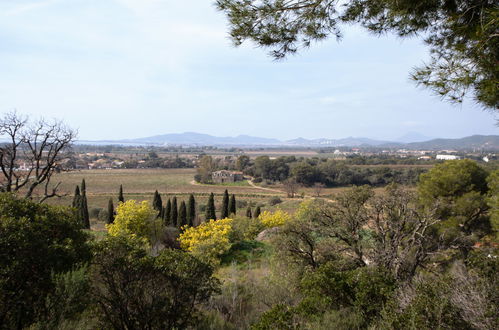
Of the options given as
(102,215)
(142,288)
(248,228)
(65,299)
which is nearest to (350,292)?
(142,288)

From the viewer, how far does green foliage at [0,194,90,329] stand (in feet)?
14.2

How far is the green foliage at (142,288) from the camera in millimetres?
4793

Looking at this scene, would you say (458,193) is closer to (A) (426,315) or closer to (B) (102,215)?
(A) (426,315)

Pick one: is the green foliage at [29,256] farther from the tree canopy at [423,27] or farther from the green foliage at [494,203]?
the green foliage at [494,203]

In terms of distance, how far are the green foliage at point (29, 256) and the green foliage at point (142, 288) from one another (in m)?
0.54

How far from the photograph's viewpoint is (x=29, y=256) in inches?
179

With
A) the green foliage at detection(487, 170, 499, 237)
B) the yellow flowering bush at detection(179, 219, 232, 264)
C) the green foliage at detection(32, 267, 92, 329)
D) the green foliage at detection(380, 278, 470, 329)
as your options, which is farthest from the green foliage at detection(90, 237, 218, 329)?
the green foliage at detection(487, 170, 499, 237)

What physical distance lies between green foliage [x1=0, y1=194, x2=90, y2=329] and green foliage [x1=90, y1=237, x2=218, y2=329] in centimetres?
54

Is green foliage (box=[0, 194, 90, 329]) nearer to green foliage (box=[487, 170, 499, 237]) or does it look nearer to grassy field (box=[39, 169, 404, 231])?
green foliage (box=[487, 170, 499, 237])

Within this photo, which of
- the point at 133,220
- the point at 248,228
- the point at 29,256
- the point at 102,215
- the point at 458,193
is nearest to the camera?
the point at 29,256

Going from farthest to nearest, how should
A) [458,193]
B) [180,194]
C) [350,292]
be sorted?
[180,194] → [458,193] → [350,292]

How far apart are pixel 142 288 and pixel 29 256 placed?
1.70m

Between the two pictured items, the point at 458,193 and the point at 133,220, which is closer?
the point at 133,220

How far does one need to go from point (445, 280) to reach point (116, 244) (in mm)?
5583
